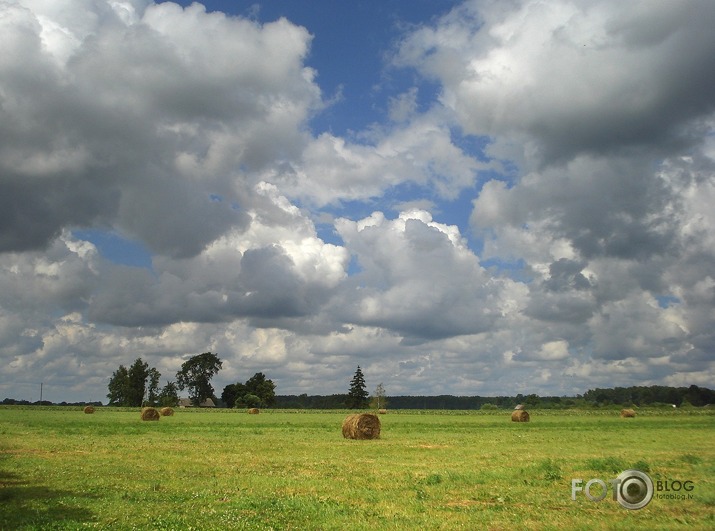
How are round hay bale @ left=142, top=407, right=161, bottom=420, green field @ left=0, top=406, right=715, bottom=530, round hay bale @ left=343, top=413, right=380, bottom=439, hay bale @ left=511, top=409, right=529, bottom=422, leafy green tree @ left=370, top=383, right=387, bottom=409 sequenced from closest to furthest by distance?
green field @ left=0, top=406, right=715, bottom=530, round hay bale @ left=343, top=413, right=380, bottom=439, round hay bale @ left=142, top=407, right=161, bottom=420, hay bale @ left=511, top=409, right=529, bottom=422, leafy green tree @ left=370, top=383, right=387, bottom=409

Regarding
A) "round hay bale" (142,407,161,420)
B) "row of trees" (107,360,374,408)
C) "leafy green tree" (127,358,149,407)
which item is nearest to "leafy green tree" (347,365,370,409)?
"row of trees" (107,360,374,408)

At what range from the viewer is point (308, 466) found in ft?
74.2

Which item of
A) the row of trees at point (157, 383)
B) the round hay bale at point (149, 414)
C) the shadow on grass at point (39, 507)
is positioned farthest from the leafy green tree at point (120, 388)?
the shadow on grass at point (39, 507)

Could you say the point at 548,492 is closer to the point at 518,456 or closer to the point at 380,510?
the point at 380,510

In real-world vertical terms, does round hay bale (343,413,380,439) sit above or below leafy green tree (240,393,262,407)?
above

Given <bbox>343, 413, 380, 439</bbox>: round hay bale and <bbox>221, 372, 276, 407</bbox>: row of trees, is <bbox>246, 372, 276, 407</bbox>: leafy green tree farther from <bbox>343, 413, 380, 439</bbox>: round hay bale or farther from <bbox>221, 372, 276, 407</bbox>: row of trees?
<bbox>343, 413, 380, 439</bbox>: round hay bale

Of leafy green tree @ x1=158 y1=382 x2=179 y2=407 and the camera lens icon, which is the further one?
leafy green tree @ x1=158 y1=382 x2=179 y2=407

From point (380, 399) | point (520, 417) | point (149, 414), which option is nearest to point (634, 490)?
point (520, 417)
